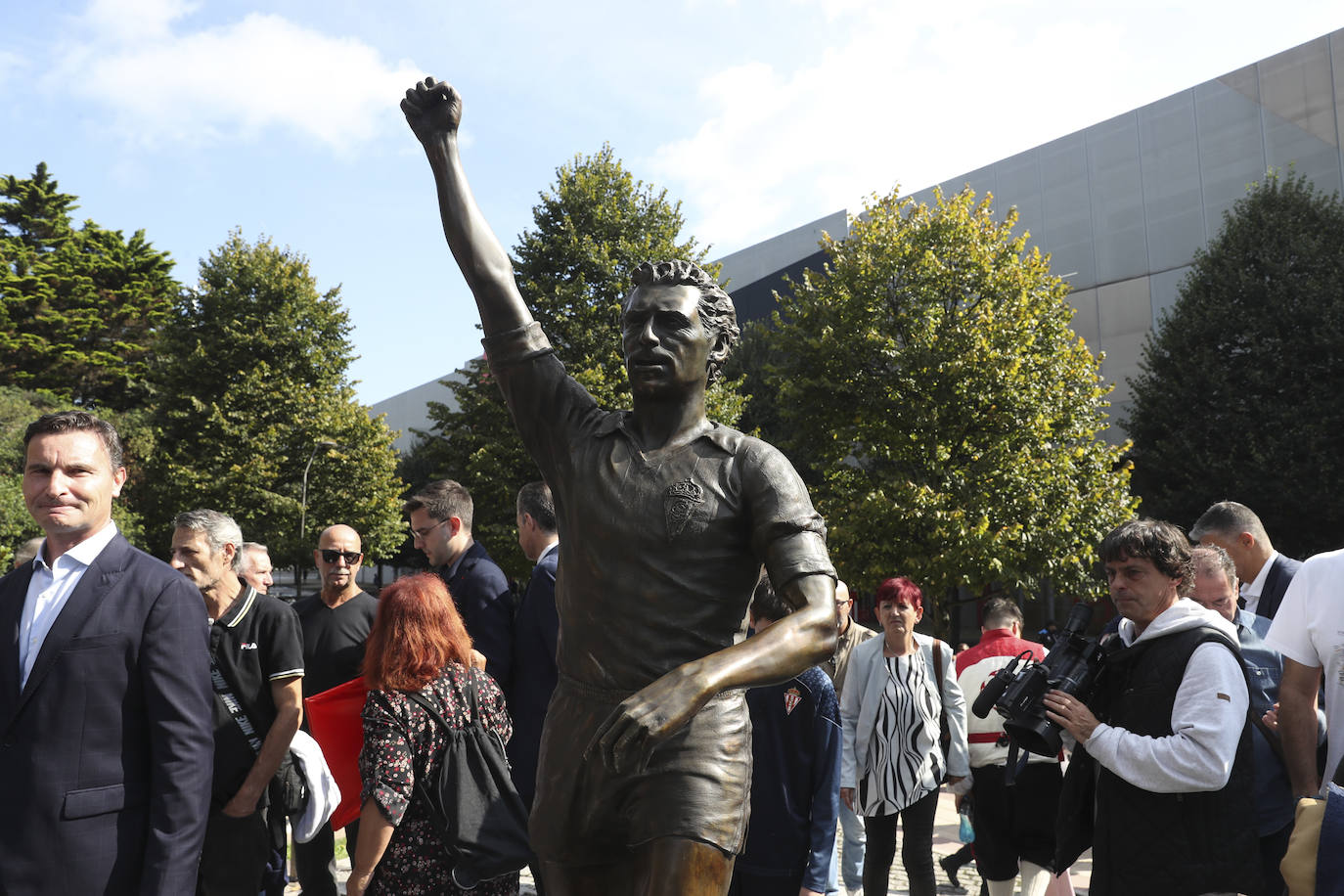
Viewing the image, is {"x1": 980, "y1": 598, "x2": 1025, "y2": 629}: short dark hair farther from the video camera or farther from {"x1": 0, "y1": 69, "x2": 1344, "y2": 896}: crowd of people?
the video camera

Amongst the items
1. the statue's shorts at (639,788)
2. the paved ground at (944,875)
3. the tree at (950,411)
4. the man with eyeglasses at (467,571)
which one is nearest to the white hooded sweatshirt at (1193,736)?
the statue's shorts at (639,788)

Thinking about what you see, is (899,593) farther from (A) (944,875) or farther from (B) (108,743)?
(B) (108,743)

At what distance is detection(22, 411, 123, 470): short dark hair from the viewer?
2955mm

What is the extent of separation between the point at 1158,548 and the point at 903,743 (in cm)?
251

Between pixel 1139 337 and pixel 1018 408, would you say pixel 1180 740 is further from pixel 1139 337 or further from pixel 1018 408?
pixel 1139 337

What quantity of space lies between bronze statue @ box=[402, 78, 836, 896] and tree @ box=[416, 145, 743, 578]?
2020 cm

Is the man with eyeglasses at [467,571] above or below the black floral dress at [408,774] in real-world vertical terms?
above

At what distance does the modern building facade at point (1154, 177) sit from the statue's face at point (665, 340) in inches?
882

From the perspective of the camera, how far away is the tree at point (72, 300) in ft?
130

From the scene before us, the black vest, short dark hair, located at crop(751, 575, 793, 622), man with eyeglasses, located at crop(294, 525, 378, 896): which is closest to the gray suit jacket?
short dark hair, located at crop(751, 575, 793, 622)

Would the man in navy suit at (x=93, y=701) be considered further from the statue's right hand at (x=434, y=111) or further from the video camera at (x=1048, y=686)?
the video camera at (x=1048, y=686)

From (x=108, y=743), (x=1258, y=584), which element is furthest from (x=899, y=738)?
(x=108, y=743)

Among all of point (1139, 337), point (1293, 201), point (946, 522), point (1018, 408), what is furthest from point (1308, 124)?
point (946, 522)

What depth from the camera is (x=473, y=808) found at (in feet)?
13.1
